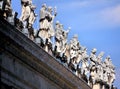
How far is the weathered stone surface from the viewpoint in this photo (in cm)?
2052

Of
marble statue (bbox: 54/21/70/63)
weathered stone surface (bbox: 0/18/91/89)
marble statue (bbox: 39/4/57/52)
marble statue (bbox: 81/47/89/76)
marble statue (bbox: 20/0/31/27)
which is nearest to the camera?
weathered stone surface (bbox: 0/18/91/89)

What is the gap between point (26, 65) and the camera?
22.0m

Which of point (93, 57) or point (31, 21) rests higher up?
point (93, 57)

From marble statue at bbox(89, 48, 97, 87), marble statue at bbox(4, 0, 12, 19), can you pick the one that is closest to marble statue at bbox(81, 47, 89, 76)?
marble statue at bbox(89, 48, 97, 87)

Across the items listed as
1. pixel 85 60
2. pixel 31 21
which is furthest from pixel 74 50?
pixel 31 21

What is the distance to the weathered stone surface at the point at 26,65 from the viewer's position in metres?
20.5

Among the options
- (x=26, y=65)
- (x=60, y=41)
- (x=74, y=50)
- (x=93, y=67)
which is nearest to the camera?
(x=26, y=65)

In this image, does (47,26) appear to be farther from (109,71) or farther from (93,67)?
(109,71)

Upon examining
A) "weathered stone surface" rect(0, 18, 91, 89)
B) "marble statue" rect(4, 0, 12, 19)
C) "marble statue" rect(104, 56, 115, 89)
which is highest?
"marble statue" rect(104, 56, 115, 89)

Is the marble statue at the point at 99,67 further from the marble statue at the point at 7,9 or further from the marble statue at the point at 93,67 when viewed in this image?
the marble statue at the point at 7,9

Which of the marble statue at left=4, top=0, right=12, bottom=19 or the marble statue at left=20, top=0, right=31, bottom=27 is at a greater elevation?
the marble statue at left=20, top=0, right=31, bottom=27

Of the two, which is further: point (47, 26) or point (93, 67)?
point (93, 67)

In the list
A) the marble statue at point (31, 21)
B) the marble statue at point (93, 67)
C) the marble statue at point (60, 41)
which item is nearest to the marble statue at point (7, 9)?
the marble statue at point (31, 21)

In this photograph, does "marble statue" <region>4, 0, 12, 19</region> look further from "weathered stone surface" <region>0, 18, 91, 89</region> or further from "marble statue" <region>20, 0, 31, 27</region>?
"marble statue" <region>20, 0, 31, 27</region>
